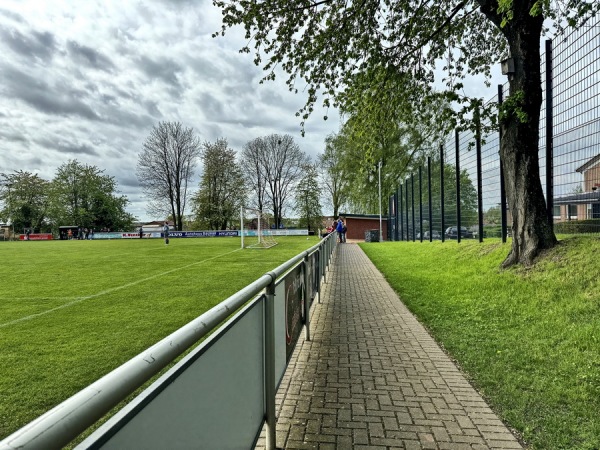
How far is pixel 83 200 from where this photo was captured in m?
68.2

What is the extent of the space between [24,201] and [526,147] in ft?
269

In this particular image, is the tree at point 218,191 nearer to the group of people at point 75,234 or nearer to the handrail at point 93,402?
the group of people at point 75,234

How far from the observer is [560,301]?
6.03 metres

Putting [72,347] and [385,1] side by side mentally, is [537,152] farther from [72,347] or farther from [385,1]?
[72,347]

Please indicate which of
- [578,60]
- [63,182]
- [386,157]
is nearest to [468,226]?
[578,60]

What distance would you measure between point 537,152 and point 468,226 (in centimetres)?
699

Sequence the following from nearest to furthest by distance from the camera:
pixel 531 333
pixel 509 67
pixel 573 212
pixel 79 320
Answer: pixel 531 333
pixel 79 320
pixel 509 67
pixel 573 212

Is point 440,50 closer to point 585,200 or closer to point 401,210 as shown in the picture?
point 585,200

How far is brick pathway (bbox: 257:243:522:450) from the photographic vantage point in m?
2.99

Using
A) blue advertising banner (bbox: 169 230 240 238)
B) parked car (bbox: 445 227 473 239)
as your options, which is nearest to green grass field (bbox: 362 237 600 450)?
parked car (bbox: 445 227 473 239)

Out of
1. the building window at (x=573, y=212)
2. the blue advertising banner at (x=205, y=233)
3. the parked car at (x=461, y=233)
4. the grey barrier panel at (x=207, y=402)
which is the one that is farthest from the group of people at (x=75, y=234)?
the grey barrier panel at (x=207, y=402)

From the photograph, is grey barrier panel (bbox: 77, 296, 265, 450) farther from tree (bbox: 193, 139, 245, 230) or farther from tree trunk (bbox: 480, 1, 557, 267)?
tree (bbox: 193, 139, 245, 230)

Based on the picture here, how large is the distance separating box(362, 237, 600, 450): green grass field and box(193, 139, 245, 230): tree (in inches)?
2050

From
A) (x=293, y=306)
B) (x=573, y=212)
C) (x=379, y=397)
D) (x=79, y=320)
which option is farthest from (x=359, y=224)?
(x=379, y=397)
